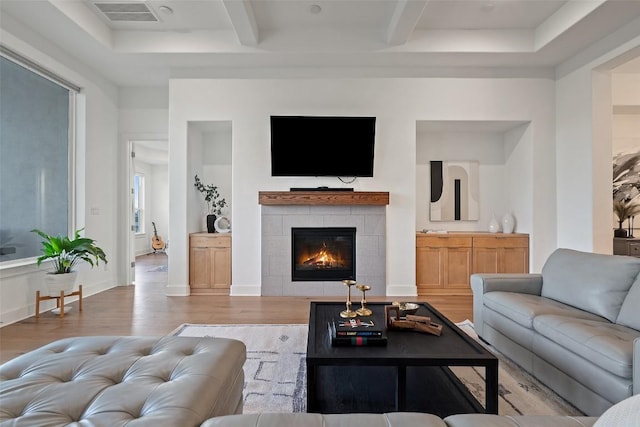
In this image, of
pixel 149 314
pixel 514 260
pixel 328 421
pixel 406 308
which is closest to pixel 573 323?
pixel 406 308

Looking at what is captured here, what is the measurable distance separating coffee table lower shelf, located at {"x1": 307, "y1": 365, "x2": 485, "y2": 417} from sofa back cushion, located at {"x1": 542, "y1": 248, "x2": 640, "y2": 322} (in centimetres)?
113

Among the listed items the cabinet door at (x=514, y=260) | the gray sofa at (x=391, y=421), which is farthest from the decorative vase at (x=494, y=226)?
the gray sofa at (x=391, y=421)

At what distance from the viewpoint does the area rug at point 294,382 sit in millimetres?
1875

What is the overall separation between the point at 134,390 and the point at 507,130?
5533mm

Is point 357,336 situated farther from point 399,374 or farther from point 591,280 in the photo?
point 591,280

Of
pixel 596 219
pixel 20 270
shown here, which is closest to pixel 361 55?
A: pixel 596 219

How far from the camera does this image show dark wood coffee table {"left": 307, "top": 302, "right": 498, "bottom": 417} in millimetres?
1641

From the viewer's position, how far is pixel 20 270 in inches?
140

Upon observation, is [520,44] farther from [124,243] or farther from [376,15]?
[124,243]

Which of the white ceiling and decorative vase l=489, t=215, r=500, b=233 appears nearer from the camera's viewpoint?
the white ceiling

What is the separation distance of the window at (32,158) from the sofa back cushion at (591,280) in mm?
5107

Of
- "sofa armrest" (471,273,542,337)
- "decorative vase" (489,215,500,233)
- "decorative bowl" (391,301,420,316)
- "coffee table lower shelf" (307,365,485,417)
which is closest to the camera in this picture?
"coffee table lower shelf" (307,365,485,417)

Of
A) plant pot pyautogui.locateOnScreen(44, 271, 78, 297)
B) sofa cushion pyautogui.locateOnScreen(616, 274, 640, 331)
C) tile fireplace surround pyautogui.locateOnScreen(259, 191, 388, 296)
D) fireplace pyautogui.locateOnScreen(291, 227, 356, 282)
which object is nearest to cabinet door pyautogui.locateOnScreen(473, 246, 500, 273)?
tile fireplace surround pyautogui.locateOnScreen(259, 191, 388, 296)

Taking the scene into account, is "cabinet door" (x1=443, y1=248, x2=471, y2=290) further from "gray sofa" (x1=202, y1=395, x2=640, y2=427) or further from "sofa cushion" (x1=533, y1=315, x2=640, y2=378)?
"gray sofa" (x1=202, y1=395, x2=640, y2=427)
